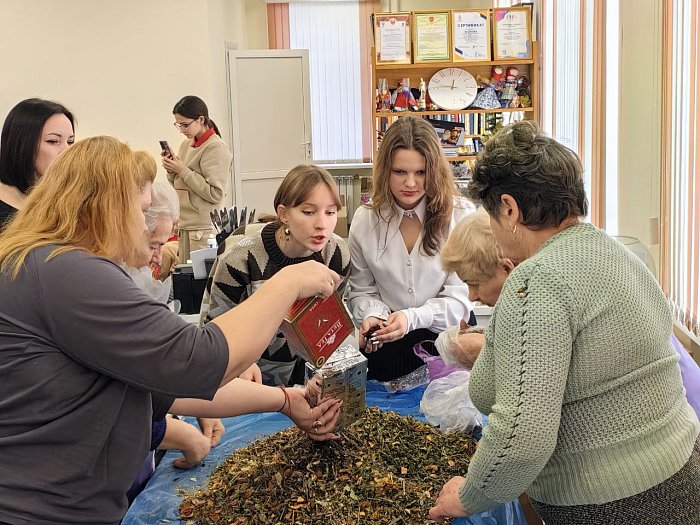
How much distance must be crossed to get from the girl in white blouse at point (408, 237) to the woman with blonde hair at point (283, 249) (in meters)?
0.12

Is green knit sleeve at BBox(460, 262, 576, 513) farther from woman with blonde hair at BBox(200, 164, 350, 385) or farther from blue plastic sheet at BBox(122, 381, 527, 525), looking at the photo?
woman with blonde hair at BBox(200, 164, 350, 385)

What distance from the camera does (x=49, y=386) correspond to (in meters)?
1.11

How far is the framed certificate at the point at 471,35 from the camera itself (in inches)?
187

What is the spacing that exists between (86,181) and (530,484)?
89 centimetres

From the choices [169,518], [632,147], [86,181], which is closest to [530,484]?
[169,518]

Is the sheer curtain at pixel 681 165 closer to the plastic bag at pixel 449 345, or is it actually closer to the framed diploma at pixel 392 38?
the plastic bag at pixel 449 345

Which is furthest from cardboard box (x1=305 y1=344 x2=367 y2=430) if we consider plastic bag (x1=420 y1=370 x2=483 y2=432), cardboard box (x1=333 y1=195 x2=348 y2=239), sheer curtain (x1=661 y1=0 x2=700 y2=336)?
cardboard box (x1=333 y1=195 x2=348 y2=239)

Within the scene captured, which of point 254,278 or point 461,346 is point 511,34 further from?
point 461,346

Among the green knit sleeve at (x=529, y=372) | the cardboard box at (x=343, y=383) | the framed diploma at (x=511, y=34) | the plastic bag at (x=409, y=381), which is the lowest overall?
the plastic bag at (x=409, y=381)

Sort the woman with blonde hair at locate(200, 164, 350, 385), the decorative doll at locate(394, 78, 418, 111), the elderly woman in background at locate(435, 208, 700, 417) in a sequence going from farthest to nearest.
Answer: the decorative doll at locate(394, 78, 418, 111), the woman with blonde hair at locate(200, 164, 350, 385), the elderly woman in background at locate(435, 208, 700, 417)

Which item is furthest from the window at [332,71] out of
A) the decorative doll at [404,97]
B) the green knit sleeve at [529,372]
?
the green knit sleeve at [529,372]

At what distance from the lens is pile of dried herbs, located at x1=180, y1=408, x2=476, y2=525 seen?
1.33 metres

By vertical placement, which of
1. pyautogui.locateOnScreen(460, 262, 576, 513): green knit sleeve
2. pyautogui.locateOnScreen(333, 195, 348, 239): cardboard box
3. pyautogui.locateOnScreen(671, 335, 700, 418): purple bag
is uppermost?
pyautogui.locateOnScreen(460, 262, 576, 513): green knit sleeve

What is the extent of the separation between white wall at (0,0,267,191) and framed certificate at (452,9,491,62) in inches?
95.1
